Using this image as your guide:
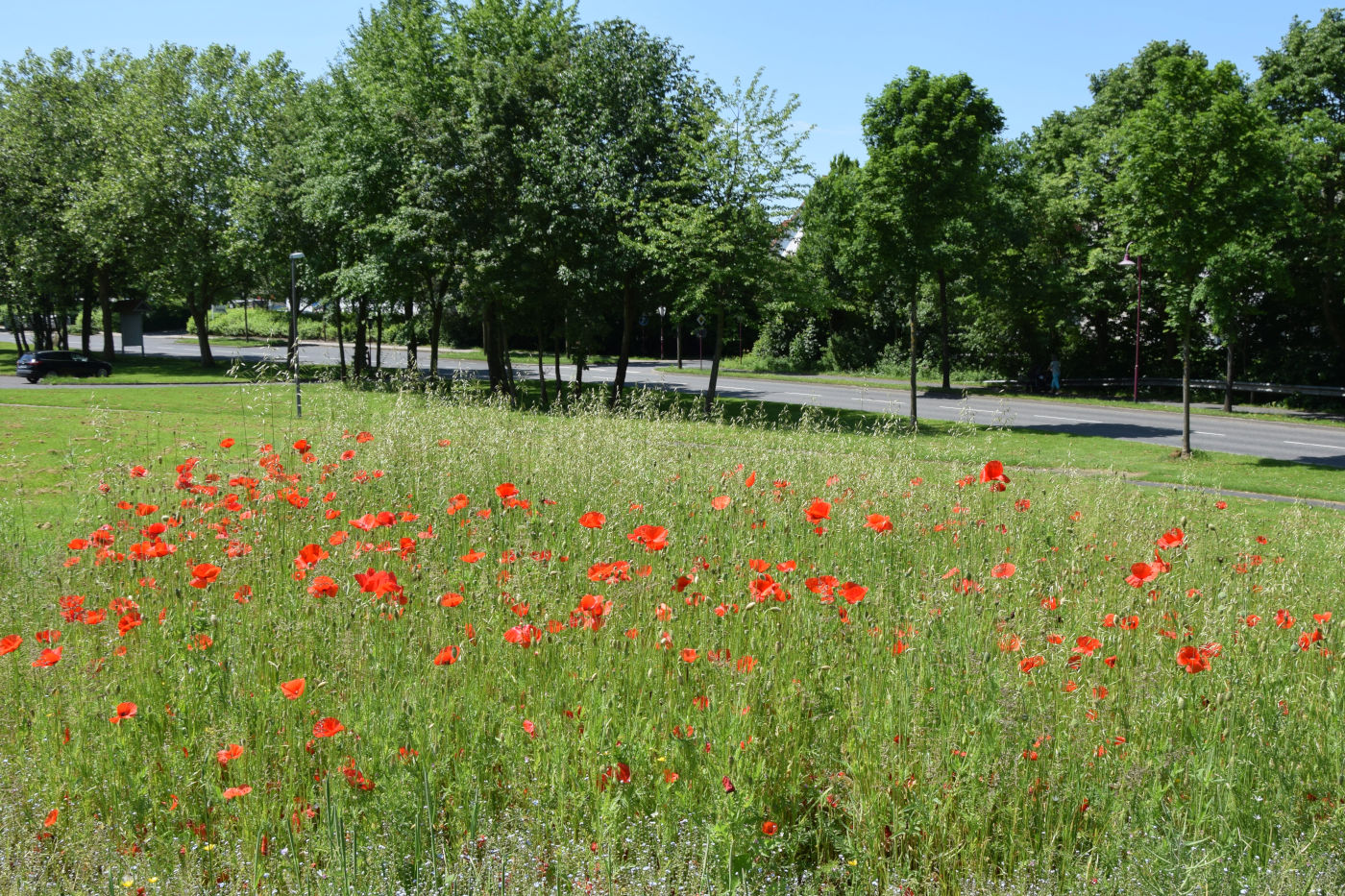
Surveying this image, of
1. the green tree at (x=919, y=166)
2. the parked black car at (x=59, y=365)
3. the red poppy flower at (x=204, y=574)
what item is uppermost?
the green tree at (x=919, y=166)

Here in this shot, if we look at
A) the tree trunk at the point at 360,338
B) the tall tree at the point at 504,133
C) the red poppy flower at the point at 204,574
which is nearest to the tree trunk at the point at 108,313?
the tree trunk at the point at 360,338

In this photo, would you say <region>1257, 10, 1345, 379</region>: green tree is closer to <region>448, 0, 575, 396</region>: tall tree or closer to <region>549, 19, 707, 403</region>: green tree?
<region>549, 19, 707, 403</region>: green tree

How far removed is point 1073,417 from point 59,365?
38.4m

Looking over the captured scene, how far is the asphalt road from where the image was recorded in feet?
71.5

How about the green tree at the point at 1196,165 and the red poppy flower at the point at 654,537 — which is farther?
the green tree at the point at 1196,165

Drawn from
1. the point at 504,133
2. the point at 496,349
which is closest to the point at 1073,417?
the point at 496,349

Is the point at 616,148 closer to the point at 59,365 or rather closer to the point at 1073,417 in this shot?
the point at 1073,417

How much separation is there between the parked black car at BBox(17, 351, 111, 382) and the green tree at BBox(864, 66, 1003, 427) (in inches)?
1277

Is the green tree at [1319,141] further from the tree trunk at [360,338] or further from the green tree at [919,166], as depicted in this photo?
the tree trunk at [360,338]

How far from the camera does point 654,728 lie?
11.1 ft

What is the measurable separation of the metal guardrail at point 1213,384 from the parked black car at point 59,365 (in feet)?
125

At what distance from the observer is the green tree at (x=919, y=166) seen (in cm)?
2470

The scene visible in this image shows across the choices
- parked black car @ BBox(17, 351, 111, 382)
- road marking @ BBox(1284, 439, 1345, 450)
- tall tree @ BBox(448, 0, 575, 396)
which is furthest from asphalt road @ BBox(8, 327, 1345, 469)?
tall tree @ BBox(448, 0, 575, 396)

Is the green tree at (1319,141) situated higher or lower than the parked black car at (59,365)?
higher
